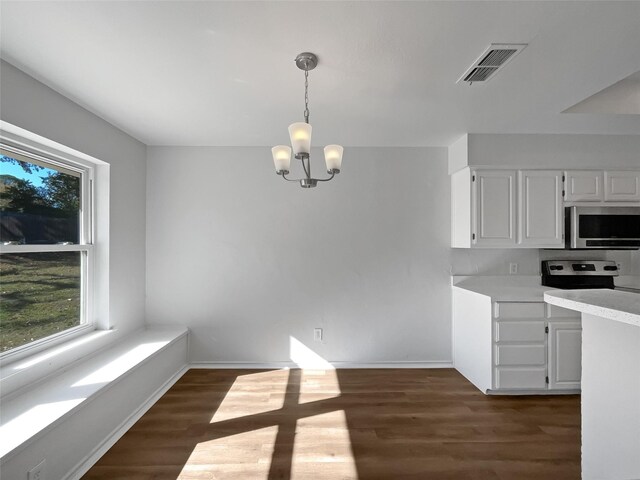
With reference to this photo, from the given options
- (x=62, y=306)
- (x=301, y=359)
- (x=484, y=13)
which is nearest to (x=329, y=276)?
(x=301, y=359)

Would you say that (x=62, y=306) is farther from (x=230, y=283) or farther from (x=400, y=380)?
(x=400, y=380)

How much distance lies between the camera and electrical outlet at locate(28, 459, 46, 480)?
1.54 metres

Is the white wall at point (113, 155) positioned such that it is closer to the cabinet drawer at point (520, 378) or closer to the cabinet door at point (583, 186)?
the cabinet drawer at point (520, 378)

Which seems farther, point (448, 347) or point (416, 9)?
point (448, 347)

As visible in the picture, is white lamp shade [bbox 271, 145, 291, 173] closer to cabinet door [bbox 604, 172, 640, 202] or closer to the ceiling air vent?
the ceiling air vent

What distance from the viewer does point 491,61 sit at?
183cm

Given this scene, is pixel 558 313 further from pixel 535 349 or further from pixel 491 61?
pixel 491 61

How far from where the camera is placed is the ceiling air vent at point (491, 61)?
169cm

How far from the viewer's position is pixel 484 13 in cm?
146

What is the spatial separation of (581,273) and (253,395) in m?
3.41

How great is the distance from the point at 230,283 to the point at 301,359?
1116 mm

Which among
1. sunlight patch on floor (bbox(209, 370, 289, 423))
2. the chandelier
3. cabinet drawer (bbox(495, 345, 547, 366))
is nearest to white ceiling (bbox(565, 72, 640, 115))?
cabinet drawer (bbox(495, 345, 547, 366))

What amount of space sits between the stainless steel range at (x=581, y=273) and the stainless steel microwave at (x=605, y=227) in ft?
0.99

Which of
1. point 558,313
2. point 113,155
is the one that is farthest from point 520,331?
point 113,155
